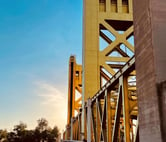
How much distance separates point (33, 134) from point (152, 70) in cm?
7163

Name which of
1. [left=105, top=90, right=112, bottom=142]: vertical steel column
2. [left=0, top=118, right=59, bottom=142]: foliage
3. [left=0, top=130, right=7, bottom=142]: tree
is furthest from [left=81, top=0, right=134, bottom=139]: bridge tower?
[left=0, top=130, right=7, bottom=142]: tree

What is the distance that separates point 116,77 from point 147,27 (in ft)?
10.9

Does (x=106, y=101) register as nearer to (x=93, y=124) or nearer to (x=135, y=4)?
(x=93, y=124)

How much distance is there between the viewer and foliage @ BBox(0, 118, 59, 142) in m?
72.5

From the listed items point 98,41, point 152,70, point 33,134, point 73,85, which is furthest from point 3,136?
point 152,70

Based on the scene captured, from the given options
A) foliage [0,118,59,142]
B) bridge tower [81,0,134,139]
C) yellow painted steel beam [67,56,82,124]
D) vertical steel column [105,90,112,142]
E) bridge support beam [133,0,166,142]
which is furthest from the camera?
foliage [0,118,59,142]

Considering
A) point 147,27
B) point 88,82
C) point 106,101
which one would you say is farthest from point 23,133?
point 147,27

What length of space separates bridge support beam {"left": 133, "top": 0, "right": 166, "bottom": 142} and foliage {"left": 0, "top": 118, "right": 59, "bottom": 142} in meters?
69.8

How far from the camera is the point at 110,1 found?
20.5 m

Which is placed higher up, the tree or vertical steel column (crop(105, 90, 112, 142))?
vertical steel column (crop(105, 90, 112, 142))

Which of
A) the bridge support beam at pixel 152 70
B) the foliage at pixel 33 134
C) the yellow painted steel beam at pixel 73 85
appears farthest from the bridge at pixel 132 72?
the foliage at pixel 33 134

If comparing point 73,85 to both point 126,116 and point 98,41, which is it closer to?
point 98,41

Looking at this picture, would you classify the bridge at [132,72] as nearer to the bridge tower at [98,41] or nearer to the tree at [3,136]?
the bridge tower at [98,41]

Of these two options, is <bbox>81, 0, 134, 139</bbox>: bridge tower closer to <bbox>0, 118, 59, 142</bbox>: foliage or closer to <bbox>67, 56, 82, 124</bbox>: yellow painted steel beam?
<bbox>67, 56, 82, 124</bbox>: yellow painted steel beam
